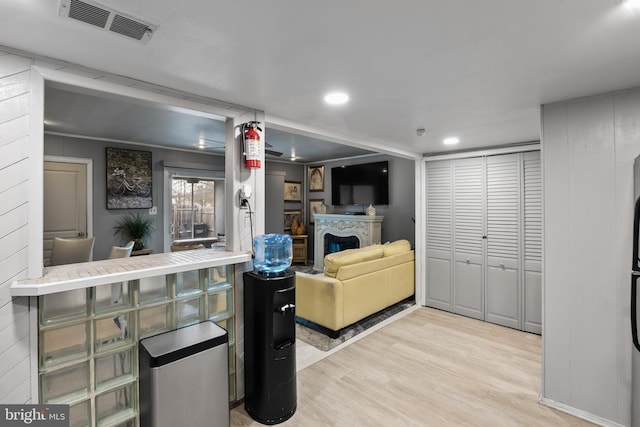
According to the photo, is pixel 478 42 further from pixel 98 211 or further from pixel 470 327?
pixel 98 211

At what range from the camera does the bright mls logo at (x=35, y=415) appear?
1.42 meters

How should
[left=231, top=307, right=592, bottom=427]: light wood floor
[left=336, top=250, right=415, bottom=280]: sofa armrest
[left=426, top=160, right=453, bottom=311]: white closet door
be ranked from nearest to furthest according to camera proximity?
[left=231, top=307, right=592, bottom=427]: light wood floor, [left=336, top=250, right=415, bottom=280]: sofa armrest, [left=426, top=160, right=453, bottom=311]: white closet door

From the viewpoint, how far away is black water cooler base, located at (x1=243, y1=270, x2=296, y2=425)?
2.06 meters

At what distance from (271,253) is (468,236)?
113 inches

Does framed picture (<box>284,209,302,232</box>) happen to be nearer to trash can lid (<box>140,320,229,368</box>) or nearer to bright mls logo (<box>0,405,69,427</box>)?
trash can lid (<box>140,320,229,368</box>)

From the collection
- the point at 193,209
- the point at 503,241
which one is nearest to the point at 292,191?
the point at 193,209

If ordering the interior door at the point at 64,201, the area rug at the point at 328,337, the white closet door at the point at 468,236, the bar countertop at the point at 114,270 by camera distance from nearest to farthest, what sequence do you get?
1. the bar countertop at the point at 114,270
2. the area rug at the point at 328,337
3. the white closet door at the point at 468,236
4. the interior door at the point at 64,201

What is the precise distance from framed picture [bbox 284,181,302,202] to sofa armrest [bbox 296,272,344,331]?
3.48m

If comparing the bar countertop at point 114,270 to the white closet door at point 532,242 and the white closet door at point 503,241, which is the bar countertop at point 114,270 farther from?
the white closet door at point 532,242

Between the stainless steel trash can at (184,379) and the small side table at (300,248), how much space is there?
489 cm

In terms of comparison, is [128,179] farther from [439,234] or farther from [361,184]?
[439,234]

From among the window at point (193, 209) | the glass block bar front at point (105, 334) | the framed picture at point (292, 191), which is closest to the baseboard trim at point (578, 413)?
the glass block bar front at point (105, 334)

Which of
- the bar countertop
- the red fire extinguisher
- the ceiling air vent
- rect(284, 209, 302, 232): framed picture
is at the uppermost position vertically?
the ceiling air vent

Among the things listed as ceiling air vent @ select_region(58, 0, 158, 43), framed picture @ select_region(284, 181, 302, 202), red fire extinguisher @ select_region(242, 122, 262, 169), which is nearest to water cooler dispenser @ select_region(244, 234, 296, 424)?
red fire extinguisher @ select_region(242, 122, 262, 169)
